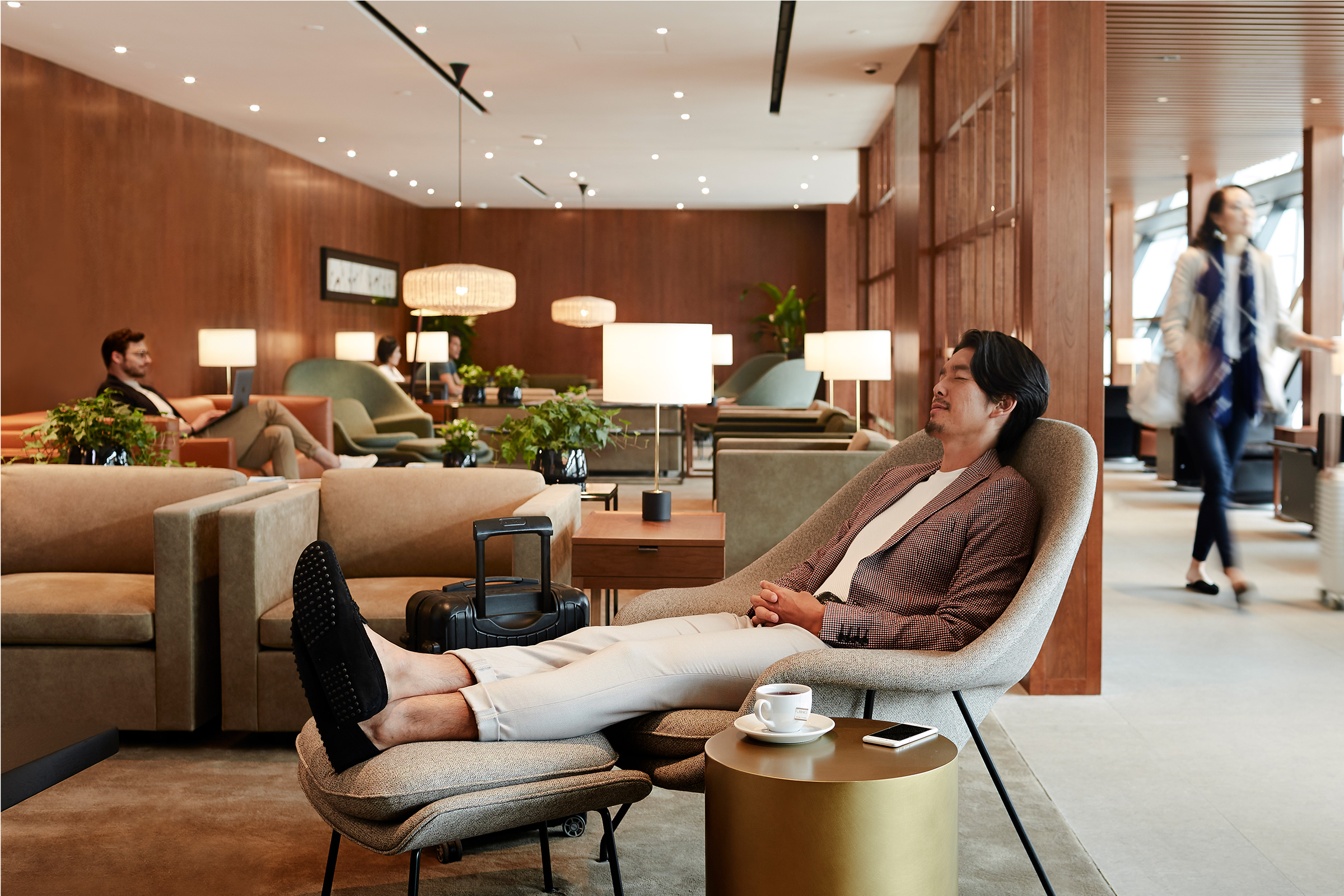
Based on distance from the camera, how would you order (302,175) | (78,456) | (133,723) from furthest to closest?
(302,175) → (78,456) → (133,723)

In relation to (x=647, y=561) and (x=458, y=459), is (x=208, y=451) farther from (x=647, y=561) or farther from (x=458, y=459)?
(x=647, y=561)

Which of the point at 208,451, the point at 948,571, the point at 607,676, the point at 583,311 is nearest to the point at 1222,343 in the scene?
the point at 948,571

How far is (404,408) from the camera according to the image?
9258 mm

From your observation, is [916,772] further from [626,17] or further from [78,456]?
[626,17]

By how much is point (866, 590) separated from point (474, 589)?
94cm

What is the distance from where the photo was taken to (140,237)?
760 cm

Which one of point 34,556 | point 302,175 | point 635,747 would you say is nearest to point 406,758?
point 635,747

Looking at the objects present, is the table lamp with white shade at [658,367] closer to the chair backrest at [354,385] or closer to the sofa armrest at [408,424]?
the sofa armrest at [408,424]

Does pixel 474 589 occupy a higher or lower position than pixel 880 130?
lower

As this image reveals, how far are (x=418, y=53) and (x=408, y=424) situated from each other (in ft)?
11.4

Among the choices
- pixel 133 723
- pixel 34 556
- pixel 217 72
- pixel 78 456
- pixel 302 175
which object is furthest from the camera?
pixel 302 175

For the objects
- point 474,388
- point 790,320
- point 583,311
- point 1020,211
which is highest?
point 790,320

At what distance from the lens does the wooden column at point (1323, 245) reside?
27.9 ft

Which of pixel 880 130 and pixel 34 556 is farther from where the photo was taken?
pixel 880 130
